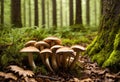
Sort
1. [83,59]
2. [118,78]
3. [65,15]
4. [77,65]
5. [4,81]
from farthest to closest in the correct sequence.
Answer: [65,15]
[83,59]
[77,65]
[118,78]
[4,81]

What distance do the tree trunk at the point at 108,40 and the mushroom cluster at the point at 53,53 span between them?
0.79 meters

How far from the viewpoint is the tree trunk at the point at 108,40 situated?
4367 millimetres

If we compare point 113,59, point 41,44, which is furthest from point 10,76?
point 113,59

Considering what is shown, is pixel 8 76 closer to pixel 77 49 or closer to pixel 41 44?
pixel 41 44

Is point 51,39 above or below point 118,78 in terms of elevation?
above

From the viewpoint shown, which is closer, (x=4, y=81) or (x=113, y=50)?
(x=4, y=81)

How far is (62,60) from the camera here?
4000mm

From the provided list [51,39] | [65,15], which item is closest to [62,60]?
[51,39]

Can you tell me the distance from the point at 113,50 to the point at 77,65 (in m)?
0.84

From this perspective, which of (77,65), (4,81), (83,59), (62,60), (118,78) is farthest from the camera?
(83,59)

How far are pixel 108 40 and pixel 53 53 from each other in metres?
1.57

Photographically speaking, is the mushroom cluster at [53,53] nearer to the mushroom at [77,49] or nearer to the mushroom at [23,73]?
the mushroom at [77,49]

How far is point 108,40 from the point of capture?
4820mm

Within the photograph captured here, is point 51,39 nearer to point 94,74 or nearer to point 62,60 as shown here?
point 62,60
